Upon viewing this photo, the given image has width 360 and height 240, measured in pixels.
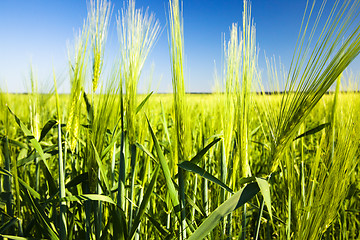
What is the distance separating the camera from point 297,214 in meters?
1.02

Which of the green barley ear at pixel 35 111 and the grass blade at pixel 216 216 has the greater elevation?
the green barley ear at pixel 35 111

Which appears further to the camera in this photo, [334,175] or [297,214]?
[297,214]

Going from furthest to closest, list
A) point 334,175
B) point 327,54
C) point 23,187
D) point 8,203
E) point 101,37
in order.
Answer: point 8,203, point 101,37, point 23,187, point 334,175, point 327,54

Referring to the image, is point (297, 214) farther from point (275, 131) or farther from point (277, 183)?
point (277, 183)

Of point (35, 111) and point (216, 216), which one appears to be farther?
point (35, 111)

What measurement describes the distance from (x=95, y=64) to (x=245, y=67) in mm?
580

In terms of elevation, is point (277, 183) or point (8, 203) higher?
point (8, 203)

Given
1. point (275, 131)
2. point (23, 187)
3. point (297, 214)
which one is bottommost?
point (297, 214)

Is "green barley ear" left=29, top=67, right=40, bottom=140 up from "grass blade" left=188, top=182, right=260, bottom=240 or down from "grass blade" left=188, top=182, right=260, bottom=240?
up

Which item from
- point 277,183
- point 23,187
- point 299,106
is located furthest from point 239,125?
point 277,183

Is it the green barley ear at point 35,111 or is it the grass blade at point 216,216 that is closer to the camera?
the grass blade at point 216,216

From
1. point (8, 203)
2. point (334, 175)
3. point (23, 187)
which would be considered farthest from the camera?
point (8, 203)

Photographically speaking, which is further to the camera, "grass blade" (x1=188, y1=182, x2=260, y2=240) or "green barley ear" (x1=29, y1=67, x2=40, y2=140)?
"green barley ear" (x1=29, y1=67, x2=40, y2=140)

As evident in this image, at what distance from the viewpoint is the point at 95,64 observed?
1.01 meters
